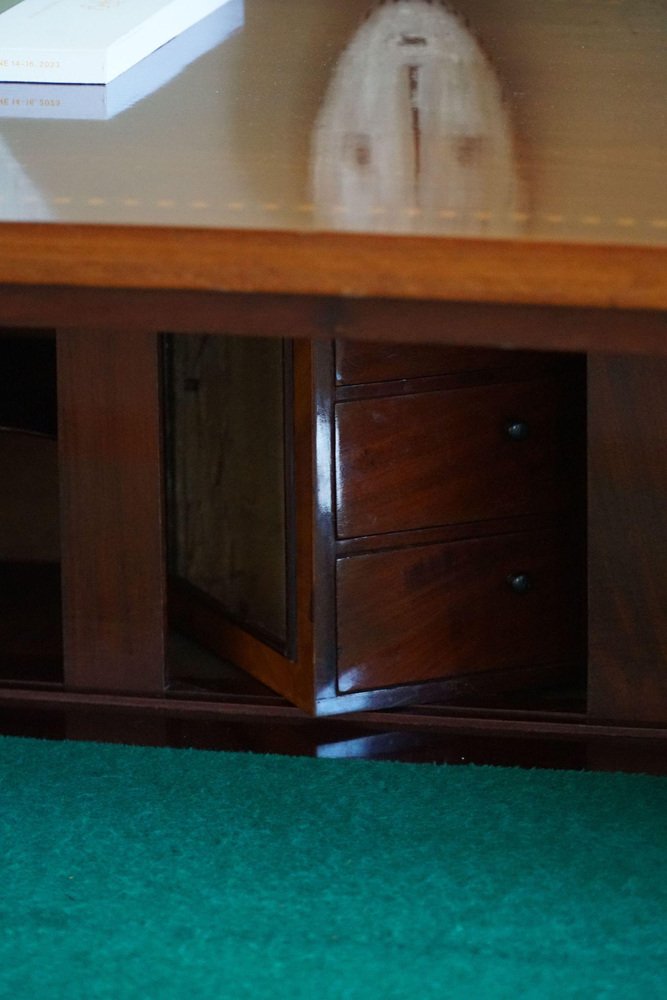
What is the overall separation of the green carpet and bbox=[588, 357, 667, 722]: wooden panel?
0.18 meters

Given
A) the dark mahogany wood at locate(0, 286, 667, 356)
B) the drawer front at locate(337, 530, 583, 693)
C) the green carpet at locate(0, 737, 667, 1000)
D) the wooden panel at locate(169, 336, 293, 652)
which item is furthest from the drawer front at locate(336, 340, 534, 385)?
the dark mahogany wood at locate(0, 286, 667, 356)

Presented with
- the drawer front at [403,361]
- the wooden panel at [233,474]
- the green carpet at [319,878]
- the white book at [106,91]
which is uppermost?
the white book at [106,91]

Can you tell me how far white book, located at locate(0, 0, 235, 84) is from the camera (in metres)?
1.57

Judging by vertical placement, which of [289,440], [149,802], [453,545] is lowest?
[149,802]

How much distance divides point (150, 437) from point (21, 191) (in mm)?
1055

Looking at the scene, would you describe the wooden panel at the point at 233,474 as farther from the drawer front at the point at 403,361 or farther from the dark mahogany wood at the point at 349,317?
the dark mahogany wood at the point at 349,317

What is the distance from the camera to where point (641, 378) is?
2.01 meters

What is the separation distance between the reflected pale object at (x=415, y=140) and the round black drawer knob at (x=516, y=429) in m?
0.56

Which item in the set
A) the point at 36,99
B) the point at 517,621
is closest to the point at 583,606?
the point at 517,621

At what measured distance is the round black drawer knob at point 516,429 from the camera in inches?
84.4

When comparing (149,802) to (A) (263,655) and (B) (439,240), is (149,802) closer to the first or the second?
(A) (263,655)

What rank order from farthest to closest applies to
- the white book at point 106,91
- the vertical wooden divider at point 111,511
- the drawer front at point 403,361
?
the vertical wooden divider at point 111,511, the drawer front at point 403,361, the white book at point 106,91

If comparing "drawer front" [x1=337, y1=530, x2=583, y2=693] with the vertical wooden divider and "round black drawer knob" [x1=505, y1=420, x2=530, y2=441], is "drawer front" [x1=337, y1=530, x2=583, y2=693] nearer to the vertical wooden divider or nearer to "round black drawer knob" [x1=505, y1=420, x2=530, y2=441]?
"round black drawer knob" [x1=505, y1=420, x2=530, y2=441]

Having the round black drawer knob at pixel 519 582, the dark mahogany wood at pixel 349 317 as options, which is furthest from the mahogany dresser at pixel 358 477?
the dark mahogany wood at pixel 349 317
